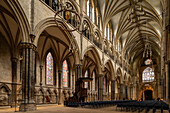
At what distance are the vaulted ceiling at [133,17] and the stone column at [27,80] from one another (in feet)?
49.0

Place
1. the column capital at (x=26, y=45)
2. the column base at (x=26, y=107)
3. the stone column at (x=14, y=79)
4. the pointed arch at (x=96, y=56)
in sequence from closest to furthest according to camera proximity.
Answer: the column base at (x=26, y=107) < the column capital at (x=26, y=45) < the stone column at (x=14, y=79) < the pointed arch at (x=96, y=56)

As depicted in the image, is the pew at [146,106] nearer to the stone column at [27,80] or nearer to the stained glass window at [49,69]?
the stone column at [27,80]

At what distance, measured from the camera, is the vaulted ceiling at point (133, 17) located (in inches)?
1072

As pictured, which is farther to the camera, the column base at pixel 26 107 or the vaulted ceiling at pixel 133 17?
the vaulted ceiling at pixel 133 17

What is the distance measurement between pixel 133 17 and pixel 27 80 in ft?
87.5

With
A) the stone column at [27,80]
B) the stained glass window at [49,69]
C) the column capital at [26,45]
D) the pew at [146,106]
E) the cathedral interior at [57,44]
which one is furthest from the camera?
the stained glass window at [49,69]

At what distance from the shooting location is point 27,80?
11.5m

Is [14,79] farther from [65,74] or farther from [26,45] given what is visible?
[65,74]

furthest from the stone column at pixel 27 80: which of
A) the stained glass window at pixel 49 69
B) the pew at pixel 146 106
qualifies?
the stained glass window at pixel 49 69

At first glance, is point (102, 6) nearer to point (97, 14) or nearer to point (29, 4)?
point (97, 14)

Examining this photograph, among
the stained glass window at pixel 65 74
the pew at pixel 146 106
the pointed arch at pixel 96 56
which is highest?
the pointed arch at pixel 96 56

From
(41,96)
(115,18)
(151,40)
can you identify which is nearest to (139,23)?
(115,18)

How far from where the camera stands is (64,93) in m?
25.0

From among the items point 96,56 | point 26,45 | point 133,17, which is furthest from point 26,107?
point 133,17
